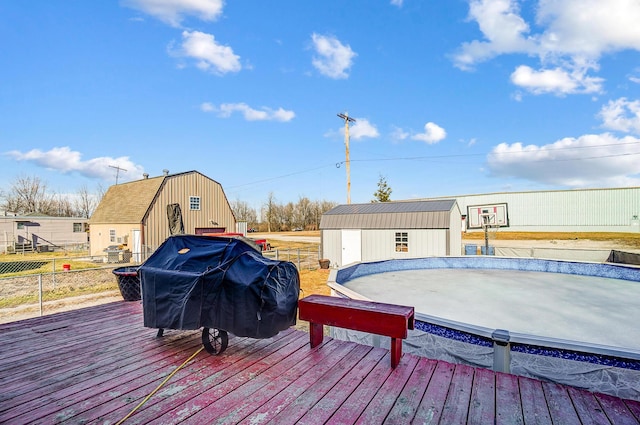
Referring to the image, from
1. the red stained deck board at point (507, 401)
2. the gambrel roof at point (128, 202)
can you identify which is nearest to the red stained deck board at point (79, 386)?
the red stained deck board at point (507, 401)

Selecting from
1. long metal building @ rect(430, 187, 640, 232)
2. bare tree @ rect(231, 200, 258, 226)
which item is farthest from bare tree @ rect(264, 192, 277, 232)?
long metal building @ rect(430, 187, 640, 232)

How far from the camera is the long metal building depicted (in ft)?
119

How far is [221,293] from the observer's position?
3.56m

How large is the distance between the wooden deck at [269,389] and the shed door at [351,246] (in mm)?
13154

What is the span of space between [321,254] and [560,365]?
15.4 meters

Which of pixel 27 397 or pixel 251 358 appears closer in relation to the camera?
pixel 27 397

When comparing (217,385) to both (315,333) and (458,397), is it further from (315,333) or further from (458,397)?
(458,397)

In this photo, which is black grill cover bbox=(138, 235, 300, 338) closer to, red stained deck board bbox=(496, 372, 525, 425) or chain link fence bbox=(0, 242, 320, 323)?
red stained deck board bbox=(496, 372, 525, 425)

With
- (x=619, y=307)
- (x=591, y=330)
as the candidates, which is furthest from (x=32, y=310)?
(x=619, y=307)

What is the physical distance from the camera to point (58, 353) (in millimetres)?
4039

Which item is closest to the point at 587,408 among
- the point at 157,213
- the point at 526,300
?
the point at 526,300

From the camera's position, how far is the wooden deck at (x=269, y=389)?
2602mm

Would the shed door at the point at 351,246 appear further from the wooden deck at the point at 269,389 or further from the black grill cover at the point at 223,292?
the black grill cover at the point at 223,292

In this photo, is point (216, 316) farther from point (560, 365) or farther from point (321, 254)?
point (321, 254)
